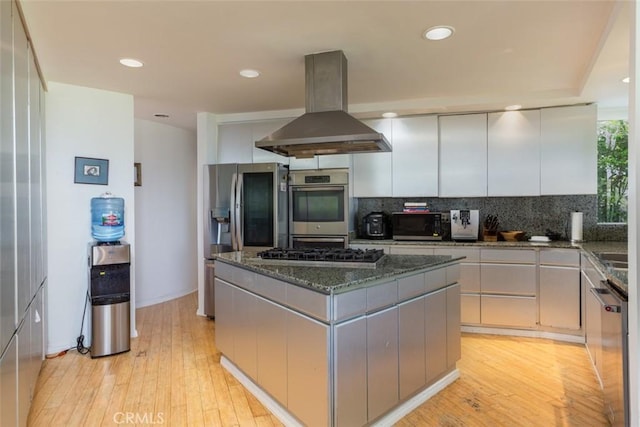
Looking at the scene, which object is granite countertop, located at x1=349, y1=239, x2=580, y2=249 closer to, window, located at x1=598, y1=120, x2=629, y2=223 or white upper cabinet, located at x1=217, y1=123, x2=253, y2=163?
window, located at x1=598, y1=120, x2=629, y2=223

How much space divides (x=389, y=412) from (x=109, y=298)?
2559 mm

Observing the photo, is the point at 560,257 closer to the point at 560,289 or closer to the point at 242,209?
the point at 560,289

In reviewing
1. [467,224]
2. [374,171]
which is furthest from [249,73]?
[467,224]

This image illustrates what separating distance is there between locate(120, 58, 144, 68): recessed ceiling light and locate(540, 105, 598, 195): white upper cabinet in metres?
3.94

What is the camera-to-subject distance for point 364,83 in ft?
11.5

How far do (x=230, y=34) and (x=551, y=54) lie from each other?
93.6 inches

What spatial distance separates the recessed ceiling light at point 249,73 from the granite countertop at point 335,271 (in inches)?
61.6

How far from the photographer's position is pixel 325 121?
106 inches

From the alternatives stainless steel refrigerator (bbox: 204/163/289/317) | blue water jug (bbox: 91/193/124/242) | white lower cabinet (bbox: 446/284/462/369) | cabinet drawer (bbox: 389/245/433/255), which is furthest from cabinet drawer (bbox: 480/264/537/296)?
blue water jug (bbox: 91/193/124/242)

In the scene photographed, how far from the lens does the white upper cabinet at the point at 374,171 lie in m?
4.45

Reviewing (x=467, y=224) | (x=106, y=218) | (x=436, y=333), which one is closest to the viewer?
(x=436, y=333)

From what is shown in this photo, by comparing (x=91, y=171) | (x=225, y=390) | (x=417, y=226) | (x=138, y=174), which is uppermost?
(x=138, y=174)

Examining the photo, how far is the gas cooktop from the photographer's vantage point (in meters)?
2.42

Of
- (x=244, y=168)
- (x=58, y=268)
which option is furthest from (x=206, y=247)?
(x=58, y=268)
